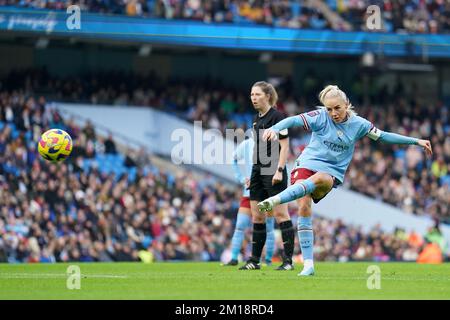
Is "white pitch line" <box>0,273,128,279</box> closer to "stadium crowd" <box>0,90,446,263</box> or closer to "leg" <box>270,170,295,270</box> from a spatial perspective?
"leg" <box>270,170,295,270</box>

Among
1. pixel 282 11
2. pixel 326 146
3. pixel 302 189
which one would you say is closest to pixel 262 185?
pixel 326 146

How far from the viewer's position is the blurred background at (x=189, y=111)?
28406mm

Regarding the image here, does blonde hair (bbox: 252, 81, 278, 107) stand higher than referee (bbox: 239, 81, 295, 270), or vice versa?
blonde hair (bbox: 252, 81, 278, 107)

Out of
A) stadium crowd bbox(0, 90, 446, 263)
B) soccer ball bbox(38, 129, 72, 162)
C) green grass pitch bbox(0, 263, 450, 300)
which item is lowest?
stadium crowd bbox(0, 90, 446, 263)

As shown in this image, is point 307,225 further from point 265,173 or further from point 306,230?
point 265,173

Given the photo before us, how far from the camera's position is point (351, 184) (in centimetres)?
3581

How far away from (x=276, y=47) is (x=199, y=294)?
2585 centimetres

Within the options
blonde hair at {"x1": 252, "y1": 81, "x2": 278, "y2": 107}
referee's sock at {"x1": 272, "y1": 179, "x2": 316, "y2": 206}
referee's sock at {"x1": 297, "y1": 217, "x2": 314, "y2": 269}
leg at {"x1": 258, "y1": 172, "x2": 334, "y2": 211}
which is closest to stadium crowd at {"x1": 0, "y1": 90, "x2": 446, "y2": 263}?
blonde hair at {"x1": 252, "y1": 81, "x2": 278, "y2": 107}

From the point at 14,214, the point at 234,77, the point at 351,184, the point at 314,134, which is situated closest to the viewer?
the point at 314,134

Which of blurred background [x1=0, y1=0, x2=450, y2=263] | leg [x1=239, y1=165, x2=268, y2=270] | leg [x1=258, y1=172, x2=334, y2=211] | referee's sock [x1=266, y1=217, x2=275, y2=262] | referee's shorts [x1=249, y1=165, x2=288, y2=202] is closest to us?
leg [x1=258, y1=172, x2=334, y2=211]

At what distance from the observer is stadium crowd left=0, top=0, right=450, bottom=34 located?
34.3m

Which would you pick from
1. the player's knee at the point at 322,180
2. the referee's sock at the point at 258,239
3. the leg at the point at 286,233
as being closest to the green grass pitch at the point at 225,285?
the leg at the point at 286,233

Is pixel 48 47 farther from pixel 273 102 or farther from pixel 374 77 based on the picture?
pixel 273 102
